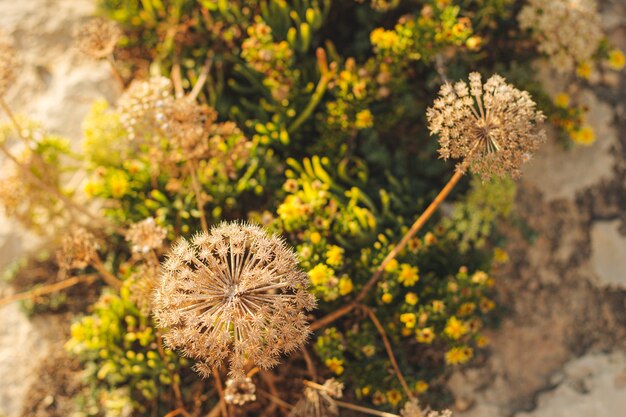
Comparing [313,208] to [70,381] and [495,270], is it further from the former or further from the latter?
[70,381]

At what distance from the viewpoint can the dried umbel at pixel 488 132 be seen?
3008 millimetres

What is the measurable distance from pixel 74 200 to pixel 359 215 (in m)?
2.40

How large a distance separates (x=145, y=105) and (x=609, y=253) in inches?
153

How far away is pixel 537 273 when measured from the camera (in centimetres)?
484

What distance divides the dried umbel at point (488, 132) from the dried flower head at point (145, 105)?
1804mm

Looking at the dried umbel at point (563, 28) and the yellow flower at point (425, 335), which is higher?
the dried umbel at point (563, 28)

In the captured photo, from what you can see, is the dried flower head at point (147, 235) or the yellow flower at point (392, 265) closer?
the dried flower head at point (147, 235)

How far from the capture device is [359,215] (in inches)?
165

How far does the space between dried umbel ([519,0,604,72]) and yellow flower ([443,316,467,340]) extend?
2.31 meters

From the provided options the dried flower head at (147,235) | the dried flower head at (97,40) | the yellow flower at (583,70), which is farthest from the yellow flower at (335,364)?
the yellow flower at (583,70)

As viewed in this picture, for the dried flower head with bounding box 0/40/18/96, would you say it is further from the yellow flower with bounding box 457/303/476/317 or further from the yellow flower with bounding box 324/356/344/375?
the yellow flower with bounding box 457/303/476/317

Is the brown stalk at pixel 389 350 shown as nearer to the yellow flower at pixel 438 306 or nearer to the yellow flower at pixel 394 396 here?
the yellow flower at pixel 394 396

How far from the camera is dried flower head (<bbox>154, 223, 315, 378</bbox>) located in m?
2.76

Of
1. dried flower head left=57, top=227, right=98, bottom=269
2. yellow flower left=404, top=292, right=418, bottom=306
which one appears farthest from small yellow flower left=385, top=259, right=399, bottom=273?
dried flower head left=57, top=227, right=98, bottom=269
